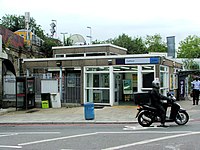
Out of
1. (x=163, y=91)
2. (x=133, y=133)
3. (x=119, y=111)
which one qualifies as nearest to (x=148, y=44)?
(x=163, y=91)

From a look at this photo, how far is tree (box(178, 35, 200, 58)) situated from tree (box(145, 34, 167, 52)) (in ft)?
15.7

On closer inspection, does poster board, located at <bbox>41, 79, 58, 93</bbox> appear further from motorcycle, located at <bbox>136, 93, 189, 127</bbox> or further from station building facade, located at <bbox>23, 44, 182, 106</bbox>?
motorcycle, located at <bbox>136, 93, 189, 127</bbox>

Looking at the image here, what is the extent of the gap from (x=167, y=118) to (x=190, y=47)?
6070cm

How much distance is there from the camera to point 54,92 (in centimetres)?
2195

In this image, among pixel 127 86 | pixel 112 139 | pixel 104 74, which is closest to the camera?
pixel 112 139

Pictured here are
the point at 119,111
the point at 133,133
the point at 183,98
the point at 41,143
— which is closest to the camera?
the point at 41,143

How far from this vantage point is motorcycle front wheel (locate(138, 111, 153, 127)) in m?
13.1

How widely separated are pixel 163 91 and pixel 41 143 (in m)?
13.8

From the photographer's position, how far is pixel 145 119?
43.4 ft

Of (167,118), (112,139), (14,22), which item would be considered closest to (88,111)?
(167,118)

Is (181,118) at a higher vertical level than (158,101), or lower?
lower

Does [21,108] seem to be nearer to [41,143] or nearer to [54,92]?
[54,92]

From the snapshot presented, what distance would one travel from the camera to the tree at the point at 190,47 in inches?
2741

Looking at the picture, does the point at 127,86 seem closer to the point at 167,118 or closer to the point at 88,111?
the point at 88,111
